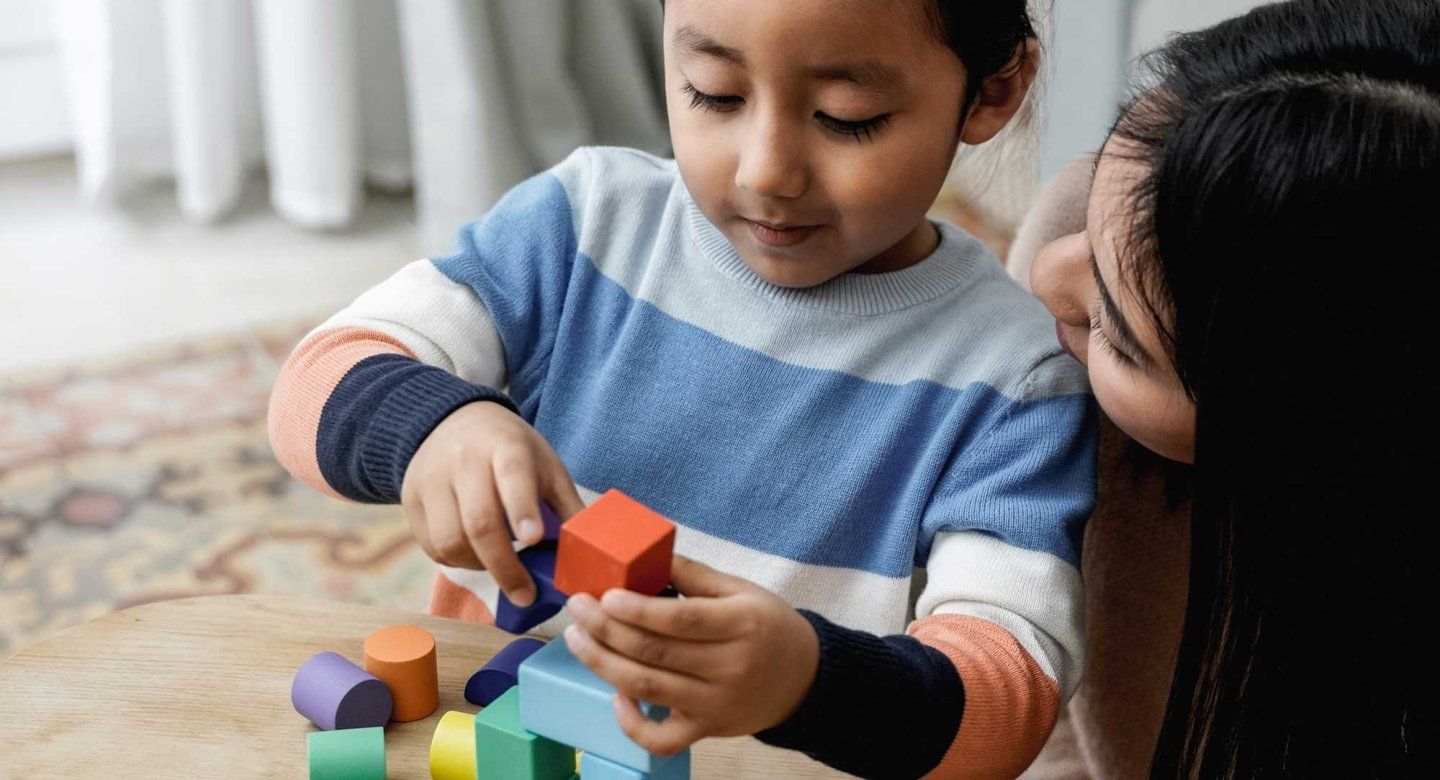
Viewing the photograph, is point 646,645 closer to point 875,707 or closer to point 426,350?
point 875,707

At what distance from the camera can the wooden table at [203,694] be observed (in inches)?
27.1

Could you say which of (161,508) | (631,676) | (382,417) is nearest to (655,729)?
(631,676)

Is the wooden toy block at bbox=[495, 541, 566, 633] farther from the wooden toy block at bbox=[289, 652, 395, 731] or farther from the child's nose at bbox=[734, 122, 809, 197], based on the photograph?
the child's nose at bbox=[734, 122, 809, 197]

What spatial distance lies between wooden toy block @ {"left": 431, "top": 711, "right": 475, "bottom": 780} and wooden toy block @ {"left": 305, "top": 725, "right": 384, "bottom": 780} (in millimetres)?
25

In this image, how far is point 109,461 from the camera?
6.27 feet

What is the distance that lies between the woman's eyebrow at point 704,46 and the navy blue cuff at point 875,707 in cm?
29

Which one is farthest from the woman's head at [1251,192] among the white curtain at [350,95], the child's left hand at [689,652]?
the white curtain at [350,95]

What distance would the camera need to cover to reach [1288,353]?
62 cm

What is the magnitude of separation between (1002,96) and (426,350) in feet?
1.20

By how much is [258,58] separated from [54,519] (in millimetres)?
1065

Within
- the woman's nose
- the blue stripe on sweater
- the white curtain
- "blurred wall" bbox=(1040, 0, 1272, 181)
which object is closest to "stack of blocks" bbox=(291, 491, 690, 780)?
the blue stripe on sweater

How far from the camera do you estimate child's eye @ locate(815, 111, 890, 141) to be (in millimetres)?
764

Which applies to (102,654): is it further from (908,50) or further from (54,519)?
(54,519)

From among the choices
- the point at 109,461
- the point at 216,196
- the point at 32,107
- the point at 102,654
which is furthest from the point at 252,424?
the point at 102,654
